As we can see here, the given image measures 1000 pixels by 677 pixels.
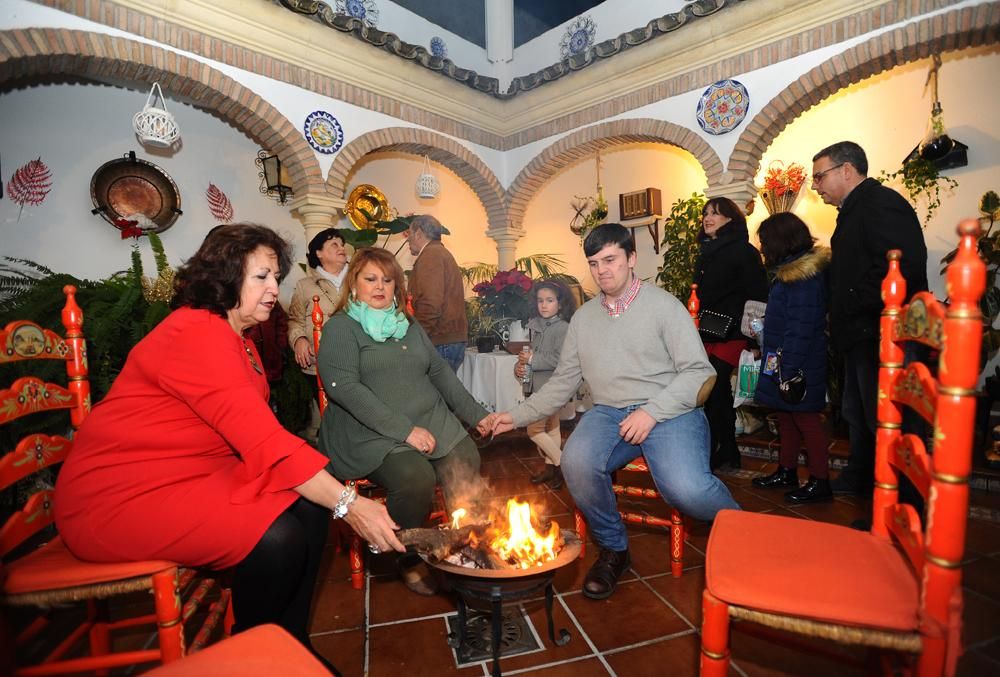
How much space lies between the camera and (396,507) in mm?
2273

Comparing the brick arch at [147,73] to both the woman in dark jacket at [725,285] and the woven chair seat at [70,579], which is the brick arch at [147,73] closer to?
the woman in dark jacket at [725,285]

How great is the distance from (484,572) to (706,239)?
3367 mm

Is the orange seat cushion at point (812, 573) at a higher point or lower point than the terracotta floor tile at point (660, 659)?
higher

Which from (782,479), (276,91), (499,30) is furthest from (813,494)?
(499,30)

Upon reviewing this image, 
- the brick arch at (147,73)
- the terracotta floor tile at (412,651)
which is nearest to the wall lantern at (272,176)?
the brick arch at (147,73)

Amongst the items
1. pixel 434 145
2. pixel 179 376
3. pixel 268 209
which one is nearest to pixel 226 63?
pixel 268 209

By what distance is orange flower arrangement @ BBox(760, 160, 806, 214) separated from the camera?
22.0 feet

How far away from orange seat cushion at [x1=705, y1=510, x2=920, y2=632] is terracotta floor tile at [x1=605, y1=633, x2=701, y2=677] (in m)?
0.71

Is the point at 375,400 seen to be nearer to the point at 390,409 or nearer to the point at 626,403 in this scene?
the point at 390,409

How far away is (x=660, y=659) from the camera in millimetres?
1950

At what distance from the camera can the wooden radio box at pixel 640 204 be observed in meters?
8.08

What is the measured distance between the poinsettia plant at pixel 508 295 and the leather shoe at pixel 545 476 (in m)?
1.38

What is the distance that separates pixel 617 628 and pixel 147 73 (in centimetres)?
593

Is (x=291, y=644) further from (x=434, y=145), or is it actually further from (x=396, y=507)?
(x=434, y=145)
